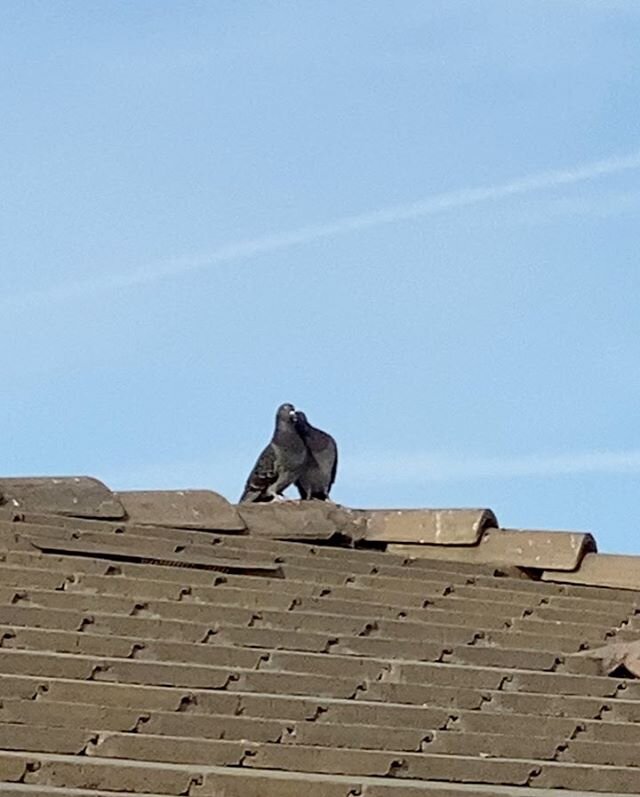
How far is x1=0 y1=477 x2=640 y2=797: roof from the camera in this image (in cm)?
479

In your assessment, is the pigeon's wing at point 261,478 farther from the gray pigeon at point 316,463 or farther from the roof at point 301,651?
the roof at point 301,651

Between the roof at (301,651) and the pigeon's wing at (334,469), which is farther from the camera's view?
the pigeon's wing at (334,469)

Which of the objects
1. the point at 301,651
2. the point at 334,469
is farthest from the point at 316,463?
the point at 301,651

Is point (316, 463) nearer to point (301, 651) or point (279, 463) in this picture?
point (279, 463)

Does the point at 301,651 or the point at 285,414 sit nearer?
the point at 301,651

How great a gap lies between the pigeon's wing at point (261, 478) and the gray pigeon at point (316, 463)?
127 millimetres

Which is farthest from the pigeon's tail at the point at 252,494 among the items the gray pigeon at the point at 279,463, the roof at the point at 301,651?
the roof at the point at 301,651

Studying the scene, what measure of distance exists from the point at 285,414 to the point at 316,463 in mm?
275

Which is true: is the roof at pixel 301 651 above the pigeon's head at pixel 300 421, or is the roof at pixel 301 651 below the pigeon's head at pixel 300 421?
below

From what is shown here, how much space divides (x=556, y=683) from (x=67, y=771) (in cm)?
230

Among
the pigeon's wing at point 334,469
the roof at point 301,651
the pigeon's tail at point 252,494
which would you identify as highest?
the pigeon's wing at point 334,469

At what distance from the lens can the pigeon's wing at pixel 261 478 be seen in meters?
8.58

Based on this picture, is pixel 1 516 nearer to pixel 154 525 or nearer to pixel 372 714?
pixel 154 525

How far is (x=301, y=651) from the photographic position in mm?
6055
